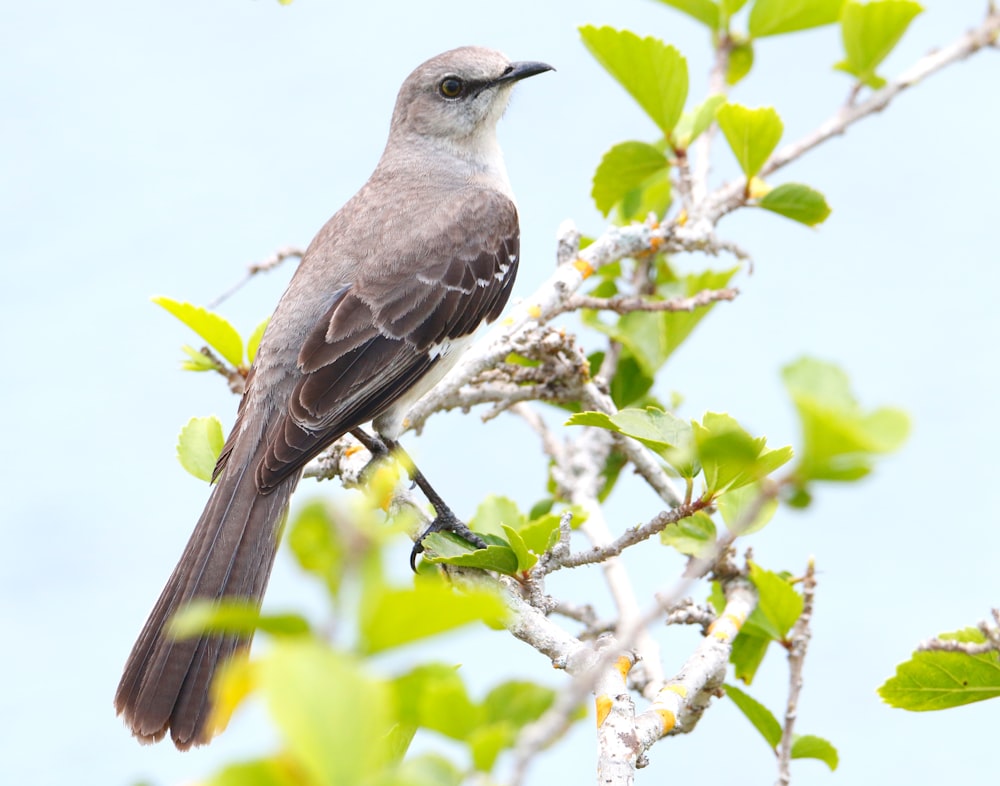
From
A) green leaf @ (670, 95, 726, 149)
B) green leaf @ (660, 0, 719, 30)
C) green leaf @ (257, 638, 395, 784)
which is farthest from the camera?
green leaf @ (660, 0, 719, 30)

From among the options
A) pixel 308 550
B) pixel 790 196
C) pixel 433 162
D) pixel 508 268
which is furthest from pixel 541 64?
pixel 308 550

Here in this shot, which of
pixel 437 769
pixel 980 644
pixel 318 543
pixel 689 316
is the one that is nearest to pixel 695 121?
pixel 689 316

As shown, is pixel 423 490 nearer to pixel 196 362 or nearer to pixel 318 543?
pixel 196 362

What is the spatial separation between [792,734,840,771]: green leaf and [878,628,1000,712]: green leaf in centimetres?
32

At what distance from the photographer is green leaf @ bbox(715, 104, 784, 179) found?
129 inches

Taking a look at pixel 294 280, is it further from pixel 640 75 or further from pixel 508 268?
pixel 640 75

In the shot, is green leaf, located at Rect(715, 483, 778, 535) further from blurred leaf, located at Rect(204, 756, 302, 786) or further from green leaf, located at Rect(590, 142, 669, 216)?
blurred leaf, located at Rect(204, 756, 302, 786)

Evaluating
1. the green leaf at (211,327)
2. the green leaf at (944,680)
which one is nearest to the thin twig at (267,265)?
the green leaf at (211,327)

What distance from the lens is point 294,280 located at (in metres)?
3.86

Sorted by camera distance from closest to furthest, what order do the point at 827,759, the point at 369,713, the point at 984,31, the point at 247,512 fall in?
the point at 369,713 → the point at 827,759 → the point at 247,512 → the point at 984,31

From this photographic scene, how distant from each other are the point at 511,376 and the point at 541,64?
1.51 metres

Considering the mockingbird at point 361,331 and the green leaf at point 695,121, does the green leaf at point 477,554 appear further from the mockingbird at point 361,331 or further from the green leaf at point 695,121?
the green leaf at point 695,121

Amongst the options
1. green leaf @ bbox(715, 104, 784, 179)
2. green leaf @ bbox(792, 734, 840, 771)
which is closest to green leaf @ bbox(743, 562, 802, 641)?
green leaf @ bbox(792, 734, 840, 771)

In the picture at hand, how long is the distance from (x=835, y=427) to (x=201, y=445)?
2.38 metres
